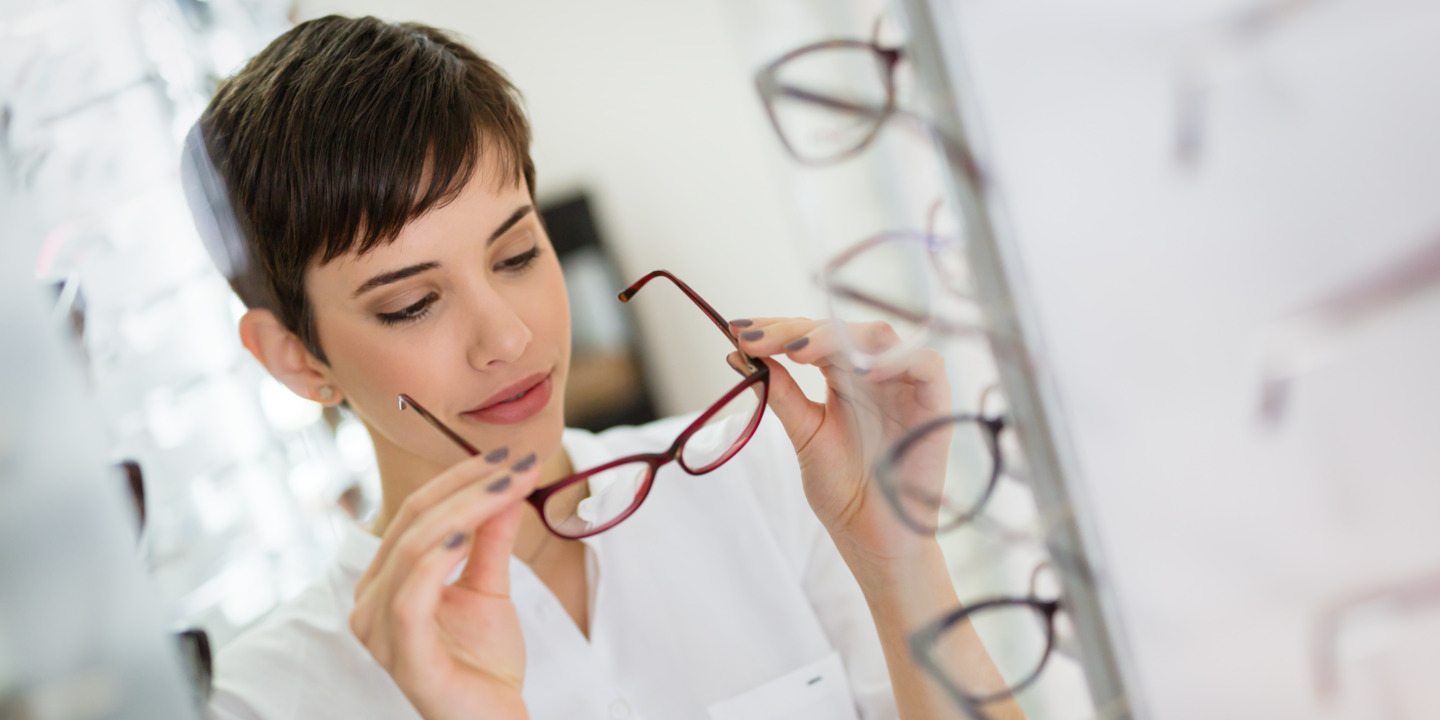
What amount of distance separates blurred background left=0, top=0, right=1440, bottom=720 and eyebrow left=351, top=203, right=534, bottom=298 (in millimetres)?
37

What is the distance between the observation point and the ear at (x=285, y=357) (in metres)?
0.33

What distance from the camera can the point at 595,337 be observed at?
14.7 inches

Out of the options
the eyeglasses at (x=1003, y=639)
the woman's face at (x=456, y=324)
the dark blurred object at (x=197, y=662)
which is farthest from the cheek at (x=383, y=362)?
the eyeglasses at (x=1003, y=639)

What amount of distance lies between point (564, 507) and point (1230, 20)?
0.25 metres

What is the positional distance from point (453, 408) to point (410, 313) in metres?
0.04

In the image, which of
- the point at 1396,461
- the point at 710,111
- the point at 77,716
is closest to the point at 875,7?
the point at 710,111

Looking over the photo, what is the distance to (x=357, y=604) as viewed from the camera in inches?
11.8

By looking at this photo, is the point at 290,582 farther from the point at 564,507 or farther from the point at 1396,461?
the point at 1396,461

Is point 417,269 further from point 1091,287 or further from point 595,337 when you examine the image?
point 1091,287

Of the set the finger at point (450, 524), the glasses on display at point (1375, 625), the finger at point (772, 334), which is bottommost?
the glasses on display at point (1375, 625)

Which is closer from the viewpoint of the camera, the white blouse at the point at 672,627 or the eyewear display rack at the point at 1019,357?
the eyewear display rack at the point at 1019,357

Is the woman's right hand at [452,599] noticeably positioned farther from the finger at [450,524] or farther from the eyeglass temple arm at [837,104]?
the eyeglass temple arm at [837,104]

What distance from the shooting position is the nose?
0.32 metres

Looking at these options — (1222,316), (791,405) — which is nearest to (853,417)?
(791,405)
